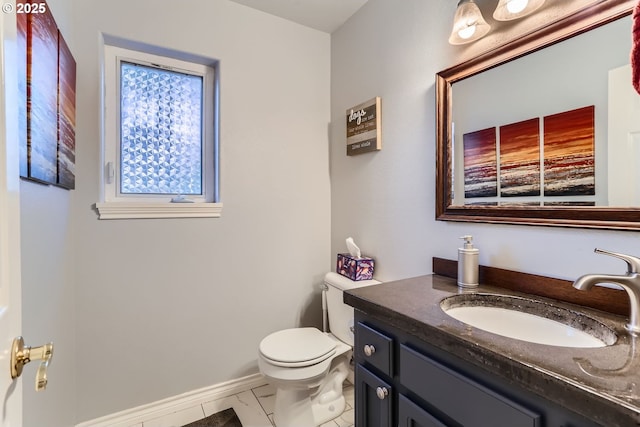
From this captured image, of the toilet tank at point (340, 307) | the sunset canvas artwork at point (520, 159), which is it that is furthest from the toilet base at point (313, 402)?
the sunset canvas artwork at point (520, 159)

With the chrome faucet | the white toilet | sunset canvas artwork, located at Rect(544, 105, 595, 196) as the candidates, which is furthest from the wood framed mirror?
the white toilet

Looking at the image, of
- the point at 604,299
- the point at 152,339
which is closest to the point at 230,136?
the point at 152,339

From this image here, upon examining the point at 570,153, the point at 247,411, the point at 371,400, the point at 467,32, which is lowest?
the point at 247,411

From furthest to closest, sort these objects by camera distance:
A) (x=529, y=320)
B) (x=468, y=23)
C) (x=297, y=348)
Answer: (x=297, y=348), (x=468, y=23), (x=529, y=320)

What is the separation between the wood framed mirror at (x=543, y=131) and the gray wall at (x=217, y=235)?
3.34 ft

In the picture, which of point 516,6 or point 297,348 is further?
point 297,348

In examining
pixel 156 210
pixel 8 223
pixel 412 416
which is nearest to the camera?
pixel 8 223

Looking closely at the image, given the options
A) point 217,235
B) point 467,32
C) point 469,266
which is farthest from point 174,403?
point 467,32

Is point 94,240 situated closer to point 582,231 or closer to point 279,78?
point 279,78

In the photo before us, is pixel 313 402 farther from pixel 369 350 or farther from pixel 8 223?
pixel 8 223

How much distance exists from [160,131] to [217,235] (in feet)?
2.30

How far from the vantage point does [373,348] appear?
96 cm

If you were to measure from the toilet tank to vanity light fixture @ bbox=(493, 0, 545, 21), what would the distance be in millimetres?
1318

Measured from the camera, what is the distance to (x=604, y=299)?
2.78 feet
